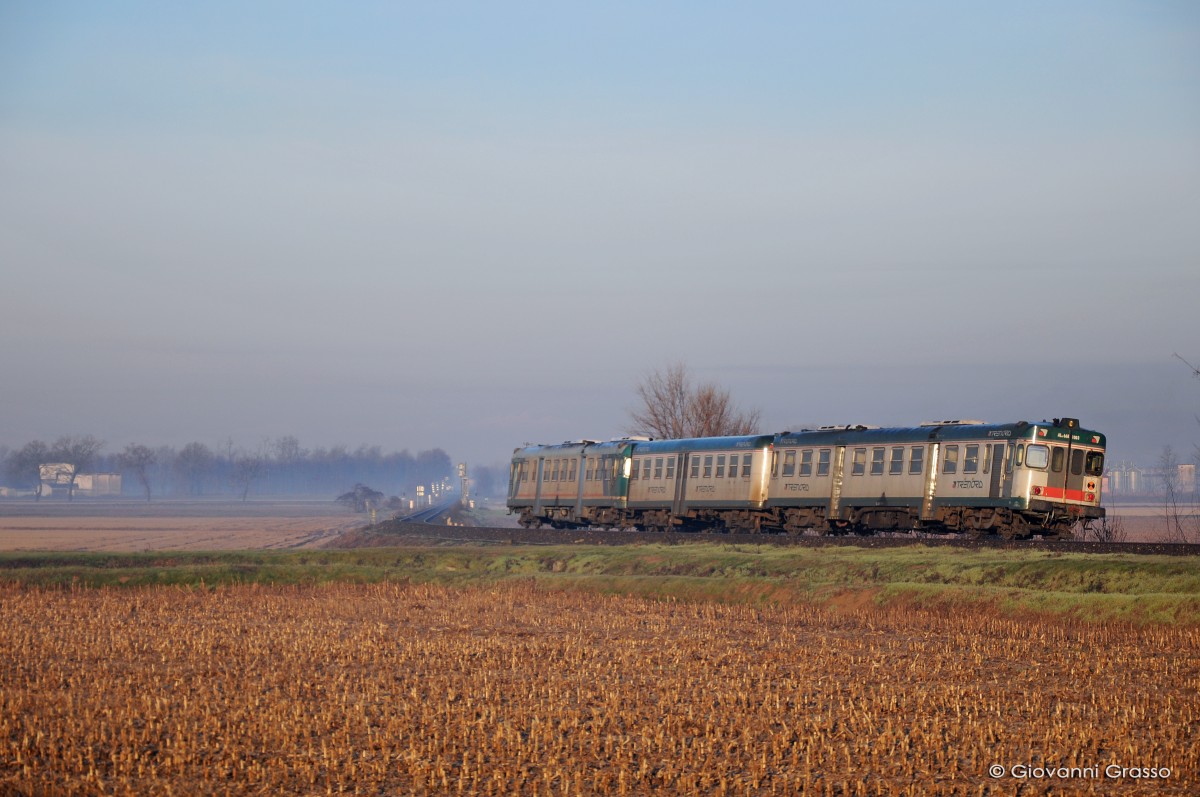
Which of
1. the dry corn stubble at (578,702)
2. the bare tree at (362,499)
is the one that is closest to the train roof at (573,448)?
the dry corn stubble at (578,702)

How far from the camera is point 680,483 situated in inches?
1895

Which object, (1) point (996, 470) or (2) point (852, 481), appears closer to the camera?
(1) point (996, 470)

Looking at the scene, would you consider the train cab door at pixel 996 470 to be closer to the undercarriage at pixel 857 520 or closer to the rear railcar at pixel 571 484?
the undercarriage at pixel 857 520

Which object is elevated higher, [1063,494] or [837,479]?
[1063,494]

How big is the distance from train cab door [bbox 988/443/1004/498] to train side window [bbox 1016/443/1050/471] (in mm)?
573

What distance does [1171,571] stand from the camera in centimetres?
2714

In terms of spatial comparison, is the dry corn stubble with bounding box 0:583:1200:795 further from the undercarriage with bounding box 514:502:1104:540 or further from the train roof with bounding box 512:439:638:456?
the train roof with bounding box 512:439:638:456

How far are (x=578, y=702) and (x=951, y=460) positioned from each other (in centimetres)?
2363

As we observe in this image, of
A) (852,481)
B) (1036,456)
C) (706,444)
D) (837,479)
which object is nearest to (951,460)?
(1036,456)

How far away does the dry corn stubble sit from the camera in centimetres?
1264

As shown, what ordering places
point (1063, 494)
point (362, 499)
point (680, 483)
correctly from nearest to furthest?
point (1063, 494) → point (680, 483) → point (362, 499)

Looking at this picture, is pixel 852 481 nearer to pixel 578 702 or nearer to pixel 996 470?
pixel 996 470

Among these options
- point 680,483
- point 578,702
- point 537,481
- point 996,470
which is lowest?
point 578,702

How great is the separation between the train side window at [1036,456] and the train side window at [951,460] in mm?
2155
